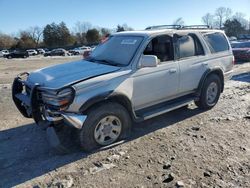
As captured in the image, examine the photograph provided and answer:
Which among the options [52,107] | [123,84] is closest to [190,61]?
[123,84]

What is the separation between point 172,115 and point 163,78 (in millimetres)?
1304

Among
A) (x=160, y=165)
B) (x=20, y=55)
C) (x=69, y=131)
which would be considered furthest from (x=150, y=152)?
(x=20, y=55)

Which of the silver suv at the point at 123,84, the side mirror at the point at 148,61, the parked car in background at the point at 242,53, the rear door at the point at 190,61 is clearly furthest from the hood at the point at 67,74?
the parked car in background at the point at 242,53

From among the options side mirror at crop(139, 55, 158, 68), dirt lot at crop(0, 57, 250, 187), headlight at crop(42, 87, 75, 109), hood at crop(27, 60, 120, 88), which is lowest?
dirt lot at crop(0, 57, 250, 187)

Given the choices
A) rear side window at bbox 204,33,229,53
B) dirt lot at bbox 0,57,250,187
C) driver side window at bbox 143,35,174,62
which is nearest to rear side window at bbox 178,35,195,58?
driver side window at bbox 143,35,174,62

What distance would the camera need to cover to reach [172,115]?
244 inches

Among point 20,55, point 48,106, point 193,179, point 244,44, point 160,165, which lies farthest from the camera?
point 20,55

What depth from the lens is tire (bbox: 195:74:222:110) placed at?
6.24 metres

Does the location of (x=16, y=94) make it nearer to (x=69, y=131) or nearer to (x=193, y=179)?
(x=69, y=131)

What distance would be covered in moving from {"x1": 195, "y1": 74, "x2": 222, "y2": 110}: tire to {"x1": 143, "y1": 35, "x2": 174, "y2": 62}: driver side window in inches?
51.9

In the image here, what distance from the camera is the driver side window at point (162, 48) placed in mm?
5375

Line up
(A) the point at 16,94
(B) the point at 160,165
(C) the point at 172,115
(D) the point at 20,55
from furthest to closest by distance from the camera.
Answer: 1. (D) the point at 20,55
2. (C) the point at 172,115
3. (A) the point at 16,94
4. (B) the point at 160,165

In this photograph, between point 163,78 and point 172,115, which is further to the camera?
point 172,115

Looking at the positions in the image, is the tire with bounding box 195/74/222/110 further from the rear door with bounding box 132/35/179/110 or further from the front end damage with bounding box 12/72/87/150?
the front end damage with bounding box 12/72/87/150
